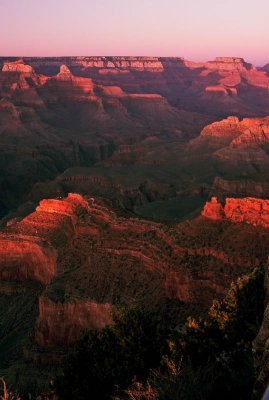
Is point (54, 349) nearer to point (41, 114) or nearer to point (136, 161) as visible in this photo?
point (136, 161)

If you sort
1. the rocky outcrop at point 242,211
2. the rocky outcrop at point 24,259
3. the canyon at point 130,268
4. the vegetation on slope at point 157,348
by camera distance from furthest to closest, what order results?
the rocky outcrop at point 24,259
the rocky outcrop at point 242,211
the canyon at point 130,268
the vegetation on slope at point 157,348

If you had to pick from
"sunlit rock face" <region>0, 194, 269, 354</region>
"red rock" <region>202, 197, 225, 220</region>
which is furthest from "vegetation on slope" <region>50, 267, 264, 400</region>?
"red rock" <region>202, 197, 225, 220</region>

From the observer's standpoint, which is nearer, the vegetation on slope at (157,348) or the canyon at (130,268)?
the vegetation on slope at (157,348)

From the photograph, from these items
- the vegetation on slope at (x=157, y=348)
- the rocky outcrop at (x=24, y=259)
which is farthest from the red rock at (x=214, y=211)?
the vegetation on slope at (x=157, y=348)

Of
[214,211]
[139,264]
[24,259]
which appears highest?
[214,211]

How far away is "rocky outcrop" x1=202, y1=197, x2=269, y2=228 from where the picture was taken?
38812mm

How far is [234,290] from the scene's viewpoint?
2662cm

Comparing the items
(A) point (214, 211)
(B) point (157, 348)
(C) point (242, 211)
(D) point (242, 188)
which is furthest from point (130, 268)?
(D) point (242, 188)

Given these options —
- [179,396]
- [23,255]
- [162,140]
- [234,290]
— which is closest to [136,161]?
[162,140]

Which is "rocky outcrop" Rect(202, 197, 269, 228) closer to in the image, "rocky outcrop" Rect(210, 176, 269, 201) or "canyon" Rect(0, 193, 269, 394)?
"canyon" Rect(0, 193, 269, 394)

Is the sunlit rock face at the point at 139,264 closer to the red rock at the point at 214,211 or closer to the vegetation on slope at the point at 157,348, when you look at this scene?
the red rock at the point at 214,211

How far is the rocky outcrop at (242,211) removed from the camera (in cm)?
3881

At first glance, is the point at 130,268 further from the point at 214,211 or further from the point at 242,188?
the point at 242,188

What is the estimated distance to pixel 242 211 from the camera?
1586 inches
